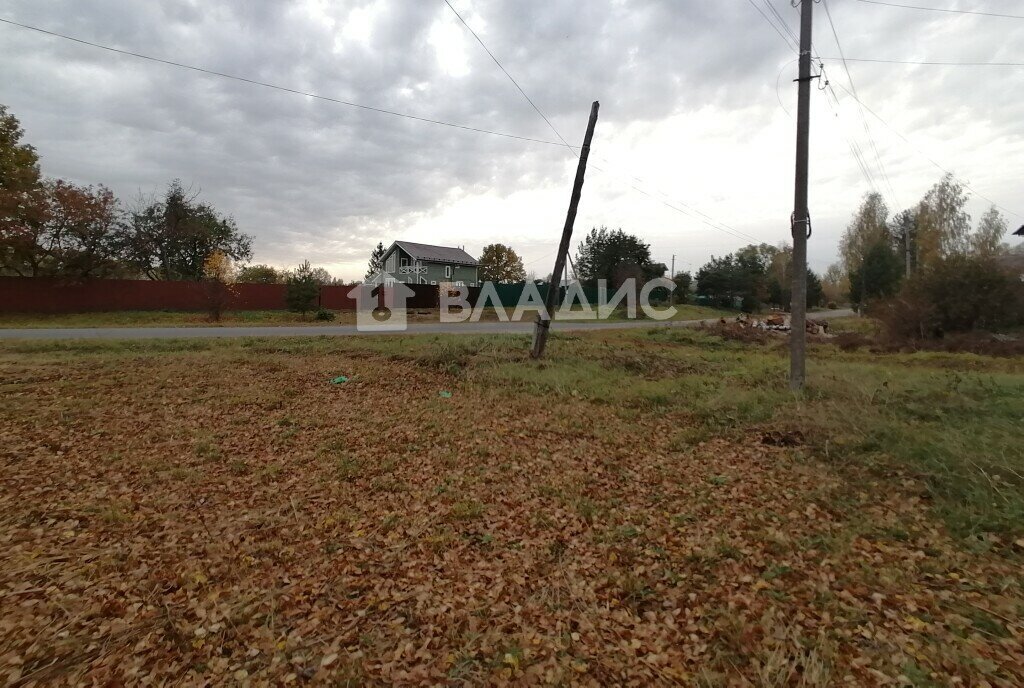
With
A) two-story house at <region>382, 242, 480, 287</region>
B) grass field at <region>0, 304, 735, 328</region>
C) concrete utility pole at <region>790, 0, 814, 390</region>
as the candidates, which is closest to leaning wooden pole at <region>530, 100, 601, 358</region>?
concrete utility pole at <region>790, 0, 814, 390</region>

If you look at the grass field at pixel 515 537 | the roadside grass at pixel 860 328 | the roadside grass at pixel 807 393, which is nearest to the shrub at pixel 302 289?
the roadside grass at pixel 807 393

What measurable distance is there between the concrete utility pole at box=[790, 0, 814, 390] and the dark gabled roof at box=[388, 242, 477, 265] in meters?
37.3

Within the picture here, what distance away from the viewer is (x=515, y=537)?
406 centimetres

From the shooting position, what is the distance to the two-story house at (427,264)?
43.2 m

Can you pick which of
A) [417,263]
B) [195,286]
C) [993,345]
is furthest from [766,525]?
[417,263]

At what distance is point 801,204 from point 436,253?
132 feet

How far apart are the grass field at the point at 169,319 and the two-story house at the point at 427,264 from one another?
56.6 feet

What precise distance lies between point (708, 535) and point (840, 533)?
997mm

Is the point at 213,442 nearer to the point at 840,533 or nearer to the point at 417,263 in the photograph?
the point at 840,533

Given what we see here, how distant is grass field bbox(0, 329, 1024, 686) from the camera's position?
2.65 m

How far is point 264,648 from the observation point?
278 cm

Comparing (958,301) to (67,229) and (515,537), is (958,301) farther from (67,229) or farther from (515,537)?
(67,229)

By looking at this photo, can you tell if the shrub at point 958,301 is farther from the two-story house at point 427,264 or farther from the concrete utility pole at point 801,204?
the two-story house at point 427,264

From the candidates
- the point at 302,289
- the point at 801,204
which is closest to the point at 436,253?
the point at 302,289
